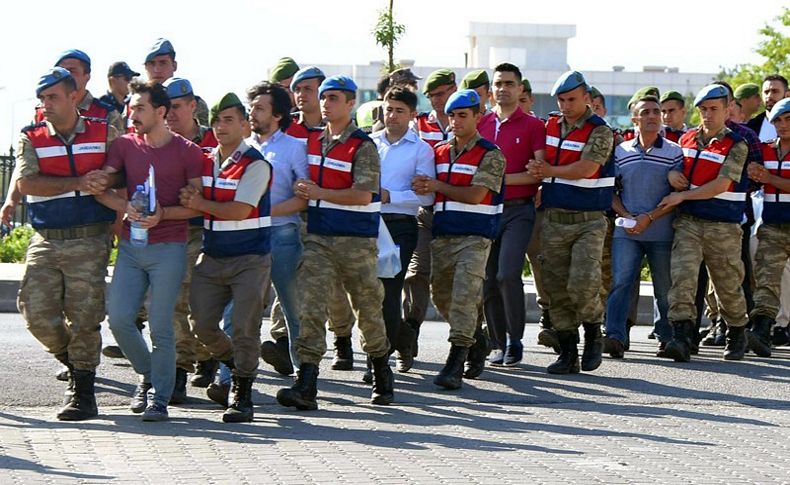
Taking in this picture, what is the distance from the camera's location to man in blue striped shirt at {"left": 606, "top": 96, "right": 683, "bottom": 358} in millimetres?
13359

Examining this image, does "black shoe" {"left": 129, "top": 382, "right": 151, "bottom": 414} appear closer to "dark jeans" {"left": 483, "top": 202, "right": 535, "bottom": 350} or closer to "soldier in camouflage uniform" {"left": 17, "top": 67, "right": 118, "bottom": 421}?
"soldier in camouflage uniform" {"left": 17, "top": 67, "right": 118, "bottom": 421}

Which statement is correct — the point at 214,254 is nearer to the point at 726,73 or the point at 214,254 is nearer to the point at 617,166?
the point at 617,166

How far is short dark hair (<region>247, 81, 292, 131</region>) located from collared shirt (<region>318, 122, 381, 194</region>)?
378 millimetres

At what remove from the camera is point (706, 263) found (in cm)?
1354

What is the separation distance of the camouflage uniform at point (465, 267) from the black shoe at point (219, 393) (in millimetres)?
1712

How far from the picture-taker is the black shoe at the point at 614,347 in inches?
529

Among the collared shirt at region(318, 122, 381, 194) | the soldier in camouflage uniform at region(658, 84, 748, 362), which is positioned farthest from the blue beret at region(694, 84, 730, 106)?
the collared shirt at region(318, 122, 381, 194)

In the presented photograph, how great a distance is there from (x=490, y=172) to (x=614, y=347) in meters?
2.72

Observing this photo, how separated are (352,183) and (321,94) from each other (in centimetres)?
63

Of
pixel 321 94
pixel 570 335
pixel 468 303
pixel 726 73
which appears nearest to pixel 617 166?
pixel 570 335

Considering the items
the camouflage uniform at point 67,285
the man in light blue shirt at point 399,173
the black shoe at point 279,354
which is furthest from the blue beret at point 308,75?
the camouflage uniform at point 67,285

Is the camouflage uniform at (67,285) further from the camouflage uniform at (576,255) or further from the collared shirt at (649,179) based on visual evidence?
the collared shirt at (649,179)

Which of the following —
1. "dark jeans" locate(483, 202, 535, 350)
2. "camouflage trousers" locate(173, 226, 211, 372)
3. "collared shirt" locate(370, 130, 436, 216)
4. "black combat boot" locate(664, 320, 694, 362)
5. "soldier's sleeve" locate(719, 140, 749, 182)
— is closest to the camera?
"camouflage trousers" locate(173, 226, 211, 372)

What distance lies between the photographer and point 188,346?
34.9 feet
